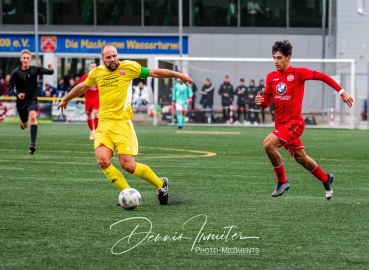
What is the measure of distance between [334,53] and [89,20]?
11.5 m

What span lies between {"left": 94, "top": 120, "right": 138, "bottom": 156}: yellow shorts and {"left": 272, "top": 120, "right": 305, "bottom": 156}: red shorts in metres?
1.86

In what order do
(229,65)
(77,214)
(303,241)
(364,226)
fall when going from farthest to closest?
(229,65) < (77,214) < (364,226) < (303,241)

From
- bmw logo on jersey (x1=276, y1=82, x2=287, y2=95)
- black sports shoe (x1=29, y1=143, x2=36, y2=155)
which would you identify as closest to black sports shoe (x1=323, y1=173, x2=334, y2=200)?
bmw logo on jersey (x1=276, y1=82, x2=287, y2=95)

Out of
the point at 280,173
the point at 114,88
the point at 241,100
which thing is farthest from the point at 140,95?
the point at 114,88

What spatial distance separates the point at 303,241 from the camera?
25.3ft

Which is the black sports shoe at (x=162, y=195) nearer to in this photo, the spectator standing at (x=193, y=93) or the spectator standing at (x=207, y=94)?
the spectator standing at (x=193, y=93)

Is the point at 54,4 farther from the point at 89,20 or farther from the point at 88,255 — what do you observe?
the point at 88,255

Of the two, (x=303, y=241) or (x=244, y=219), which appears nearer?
(x=303, y=241)

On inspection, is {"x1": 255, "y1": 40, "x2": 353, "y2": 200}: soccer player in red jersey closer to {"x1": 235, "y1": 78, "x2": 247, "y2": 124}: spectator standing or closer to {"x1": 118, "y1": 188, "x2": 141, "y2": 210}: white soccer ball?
{"x1": 118, "y1": 188, "x2": 141, "y2": 210}: white soccer ball

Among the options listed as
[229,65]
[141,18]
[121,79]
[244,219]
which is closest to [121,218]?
[244,219]

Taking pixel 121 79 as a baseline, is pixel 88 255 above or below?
below

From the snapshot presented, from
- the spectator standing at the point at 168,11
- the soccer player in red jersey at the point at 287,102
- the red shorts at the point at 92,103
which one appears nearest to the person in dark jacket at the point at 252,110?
the spectator standing at the point at 168,11

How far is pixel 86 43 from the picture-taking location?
43.0 meters

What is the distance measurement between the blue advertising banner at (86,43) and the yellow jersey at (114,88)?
32.6 metres
